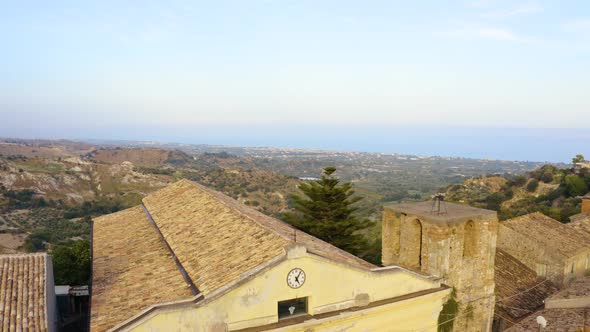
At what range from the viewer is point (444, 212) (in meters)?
→ 12.4

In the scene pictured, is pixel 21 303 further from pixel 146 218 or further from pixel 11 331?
pixel 146 218

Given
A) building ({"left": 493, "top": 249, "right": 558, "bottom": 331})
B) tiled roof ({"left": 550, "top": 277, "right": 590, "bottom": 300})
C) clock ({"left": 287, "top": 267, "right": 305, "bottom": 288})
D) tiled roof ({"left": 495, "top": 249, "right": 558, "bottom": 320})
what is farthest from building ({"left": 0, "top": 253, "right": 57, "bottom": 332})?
tiled roof ({"left": 550, "top": 277, "right": 590, "bottom": 300})

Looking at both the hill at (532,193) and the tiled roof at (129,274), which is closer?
the tiled roof at (129,274)

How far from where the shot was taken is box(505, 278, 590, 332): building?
11883 millimetres

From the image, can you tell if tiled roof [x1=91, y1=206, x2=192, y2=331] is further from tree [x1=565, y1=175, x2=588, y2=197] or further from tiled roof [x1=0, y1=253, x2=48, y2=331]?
tree [x1=565, y1=175, x2=588, y2=197]

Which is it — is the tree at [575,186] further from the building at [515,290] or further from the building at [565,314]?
the building at [565,314]

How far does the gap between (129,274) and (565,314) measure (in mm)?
13768

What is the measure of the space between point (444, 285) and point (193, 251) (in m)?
7.42

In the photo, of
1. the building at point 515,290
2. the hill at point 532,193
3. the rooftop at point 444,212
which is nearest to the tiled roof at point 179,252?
the rooftop at point 444,212

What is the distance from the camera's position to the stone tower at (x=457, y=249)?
1173 cm

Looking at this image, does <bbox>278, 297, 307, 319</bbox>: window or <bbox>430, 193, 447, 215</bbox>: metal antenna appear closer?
<bbox>278, 297, 307, 319</bbox>: window

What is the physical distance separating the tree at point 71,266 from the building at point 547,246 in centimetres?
2015

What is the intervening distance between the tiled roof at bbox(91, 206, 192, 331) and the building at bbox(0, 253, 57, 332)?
1.05m

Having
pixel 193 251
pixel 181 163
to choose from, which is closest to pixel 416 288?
pixel 193 251
